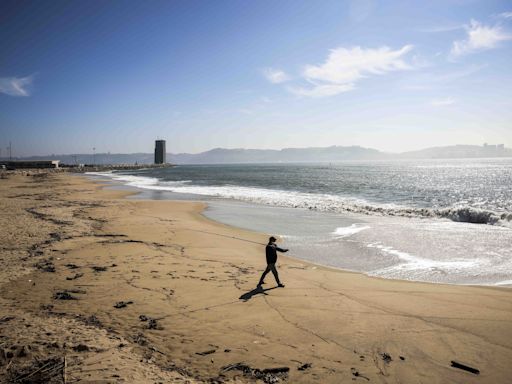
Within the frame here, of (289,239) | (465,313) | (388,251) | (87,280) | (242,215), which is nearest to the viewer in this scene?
(465,313)

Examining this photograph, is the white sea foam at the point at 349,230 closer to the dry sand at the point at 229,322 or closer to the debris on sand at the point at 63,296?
→ the dry sand at the point at 229,322

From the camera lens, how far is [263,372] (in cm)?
537

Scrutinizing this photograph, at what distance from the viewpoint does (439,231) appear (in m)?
19.0

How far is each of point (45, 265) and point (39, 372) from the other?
672 cm

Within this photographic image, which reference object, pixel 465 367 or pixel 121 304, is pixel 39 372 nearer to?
pixel 121 304

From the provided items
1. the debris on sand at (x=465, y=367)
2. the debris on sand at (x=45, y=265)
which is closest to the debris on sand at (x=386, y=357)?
the debris on sand at (x=465, y=367)

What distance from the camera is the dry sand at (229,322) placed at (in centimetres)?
541

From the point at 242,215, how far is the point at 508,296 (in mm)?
17307

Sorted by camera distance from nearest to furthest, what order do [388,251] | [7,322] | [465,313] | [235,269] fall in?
[7,322] → [465,313] → [235,269] → [388,251]

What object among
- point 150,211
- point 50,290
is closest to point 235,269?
point 50,290

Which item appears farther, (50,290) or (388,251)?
(388,251)

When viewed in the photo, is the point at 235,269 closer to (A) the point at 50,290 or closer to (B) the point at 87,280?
(B) the point at 87,280

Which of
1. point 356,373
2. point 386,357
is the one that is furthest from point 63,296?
point 386,357

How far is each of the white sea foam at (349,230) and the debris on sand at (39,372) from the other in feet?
47.8
